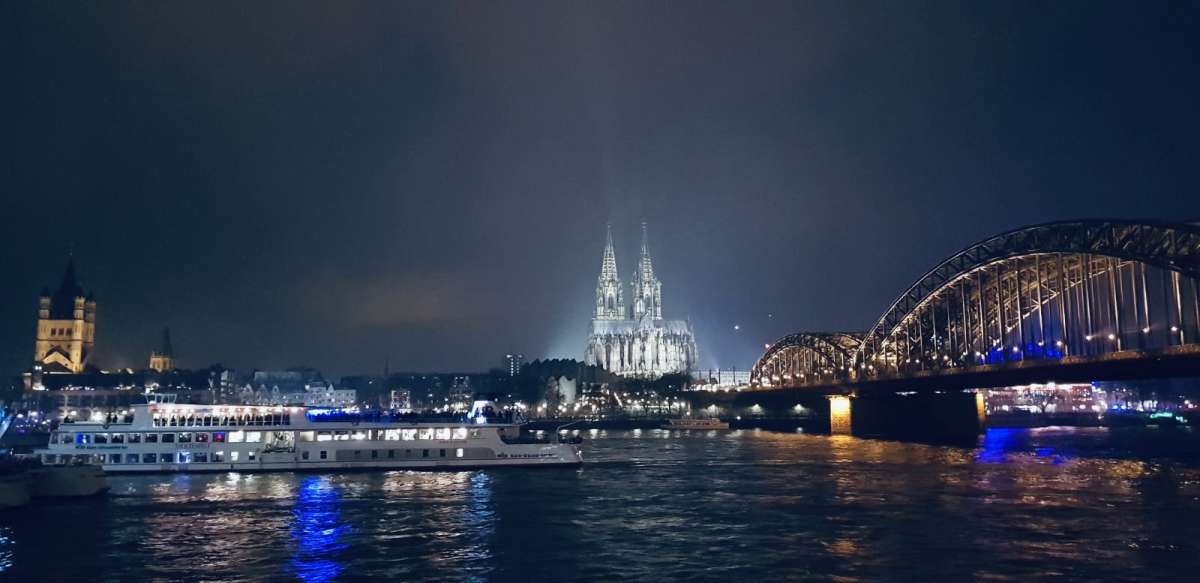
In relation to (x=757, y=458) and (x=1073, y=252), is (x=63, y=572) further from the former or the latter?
(x=1073, y=252)

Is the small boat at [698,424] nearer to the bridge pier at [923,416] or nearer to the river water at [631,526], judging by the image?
the bridge pier at [923,416]

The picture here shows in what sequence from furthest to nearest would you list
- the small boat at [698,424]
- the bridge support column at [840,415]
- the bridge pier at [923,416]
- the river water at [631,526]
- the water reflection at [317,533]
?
1. the small boat at [698,424]
2. the bridge support column at [840,415]
3. the bridge pier at [923,416]
4. the water reflection at [317,533]
5. the river water at [631,526]

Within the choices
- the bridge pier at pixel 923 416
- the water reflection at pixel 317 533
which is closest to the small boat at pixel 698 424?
the bridge pier at pixel 923 416

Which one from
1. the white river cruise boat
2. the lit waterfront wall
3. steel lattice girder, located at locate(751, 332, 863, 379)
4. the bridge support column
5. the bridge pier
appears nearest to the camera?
the white river cruise boat

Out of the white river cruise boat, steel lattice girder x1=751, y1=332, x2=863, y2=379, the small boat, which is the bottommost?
the small boat

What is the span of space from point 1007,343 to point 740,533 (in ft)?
255

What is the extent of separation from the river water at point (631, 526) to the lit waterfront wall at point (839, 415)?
2826 inches

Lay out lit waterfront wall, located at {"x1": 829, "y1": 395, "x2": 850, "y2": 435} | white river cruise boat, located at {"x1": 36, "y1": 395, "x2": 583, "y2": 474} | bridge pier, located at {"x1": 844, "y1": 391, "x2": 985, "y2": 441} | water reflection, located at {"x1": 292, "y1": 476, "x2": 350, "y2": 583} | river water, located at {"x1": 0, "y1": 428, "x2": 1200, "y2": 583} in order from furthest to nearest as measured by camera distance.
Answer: lit waterfront wall, located at {"x1": 829, "y1": 395, "x2": 850, "y2": 435} → bridge pier, located at {"x1": 844, "y1": 391, "x2": 985, "y2": 441} → white river cruise boat, located at {"x1": 36, "y1": 395, "x2": 583, "y2": 474} → water reflection, located at {"x1": 292, "y1": 476, "x2": 350, "y2": 583} → river water, located at {"x1": 0, "y1": 428, "x2": 1200, "y2": 583}

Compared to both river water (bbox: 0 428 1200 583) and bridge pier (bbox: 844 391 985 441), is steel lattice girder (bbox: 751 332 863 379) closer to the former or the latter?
bridge pier (bbox: 844 391 985 441)

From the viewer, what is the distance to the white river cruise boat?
74062 mm

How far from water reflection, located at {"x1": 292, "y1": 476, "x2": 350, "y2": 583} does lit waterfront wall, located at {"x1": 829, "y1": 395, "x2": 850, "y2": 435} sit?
334 ft

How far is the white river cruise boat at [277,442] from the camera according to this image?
7406 centimetres

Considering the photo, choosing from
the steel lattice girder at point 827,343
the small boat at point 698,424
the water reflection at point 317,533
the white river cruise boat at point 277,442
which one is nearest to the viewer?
the water reflection at point 317,533

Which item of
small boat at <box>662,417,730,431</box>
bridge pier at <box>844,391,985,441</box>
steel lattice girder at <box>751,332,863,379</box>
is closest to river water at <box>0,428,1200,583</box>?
bridge pier at <box>844,391,985,441</box>
